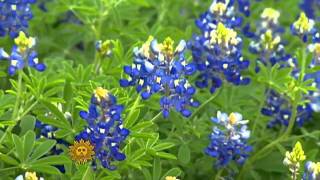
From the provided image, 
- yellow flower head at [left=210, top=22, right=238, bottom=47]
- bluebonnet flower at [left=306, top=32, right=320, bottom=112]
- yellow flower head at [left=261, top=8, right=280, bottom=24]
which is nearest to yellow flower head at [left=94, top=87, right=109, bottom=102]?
yellow flower head at [left=210, top=22, right=238, bottom=47]

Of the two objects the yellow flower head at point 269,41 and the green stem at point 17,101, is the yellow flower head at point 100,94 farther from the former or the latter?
the yellow flower head at point 269,41

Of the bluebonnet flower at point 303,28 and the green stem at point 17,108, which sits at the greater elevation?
the bluebonnet flower at point 303,28

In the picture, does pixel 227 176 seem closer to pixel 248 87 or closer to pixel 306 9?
pixel 248 87

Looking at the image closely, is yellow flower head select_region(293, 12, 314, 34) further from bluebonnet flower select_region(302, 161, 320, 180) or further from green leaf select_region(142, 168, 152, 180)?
green leaf select_region(142, 168, 152, 180)

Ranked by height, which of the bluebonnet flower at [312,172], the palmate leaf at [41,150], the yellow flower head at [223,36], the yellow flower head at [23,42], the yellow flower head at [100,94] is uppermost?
the yellow flower head at [223,36]

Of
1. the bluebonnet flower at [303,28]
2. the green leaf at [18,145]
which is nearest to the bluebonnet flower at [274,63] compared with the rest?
the bluebonnet flower at [303,28]

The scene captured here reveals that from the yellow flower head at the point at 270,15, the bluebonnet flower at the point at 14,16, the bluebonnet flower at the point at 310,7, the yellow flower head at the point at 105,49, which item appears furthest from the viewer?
the bluebonnet flower at the point at 310,7

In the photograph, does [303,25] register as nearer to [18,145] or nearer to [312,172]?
[312,172]
